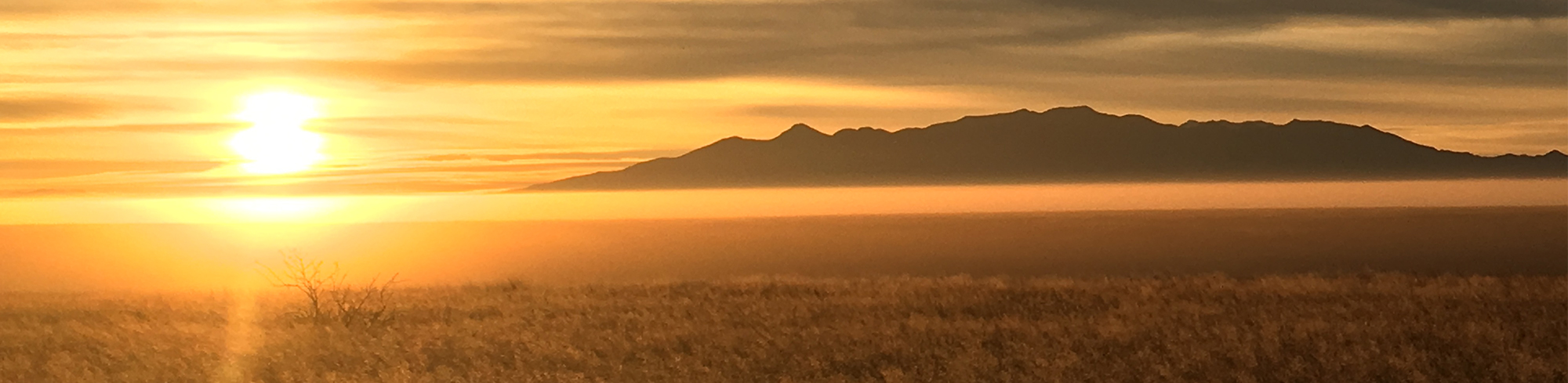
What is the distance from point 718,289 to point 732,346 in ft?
27.5

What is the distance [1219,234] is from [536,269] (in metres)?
52.6

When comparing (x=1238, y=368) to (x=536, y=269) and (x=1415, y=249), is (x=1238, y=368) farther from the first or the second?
(x=1415, y=249)

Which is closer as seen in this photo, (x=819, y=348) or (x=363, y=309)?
(x=819, y=348)

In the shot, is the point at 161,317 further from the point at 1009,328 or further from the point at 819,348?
the point at 1009,328

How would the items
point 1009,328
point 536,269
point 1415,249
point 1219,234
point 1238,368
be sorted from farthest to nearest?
point 1219,234 < point 1415,249 < point 536,269 < point 1009,328 < point 1238,368

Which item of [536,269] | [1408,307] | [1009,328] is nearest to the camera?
[1009,328]

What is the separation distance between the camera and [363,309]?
2188 centimetres

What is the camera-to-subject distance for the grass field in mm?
14750

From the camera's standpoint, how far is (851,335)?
1741 cm

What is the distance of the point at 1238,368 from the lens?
14664 mm

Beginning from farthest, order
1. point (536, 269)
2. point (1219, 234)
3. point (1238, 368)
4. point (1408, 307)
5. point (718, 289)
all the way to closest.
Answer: point (1219, 234) < point (536, 269) < point (718, 289) < point (1408, 307) < point (1238, 368)

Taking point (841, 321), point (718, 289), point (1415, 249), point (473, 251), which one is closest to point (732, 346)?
point (841, 321)

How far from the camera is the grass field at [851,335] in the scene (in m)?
14.8

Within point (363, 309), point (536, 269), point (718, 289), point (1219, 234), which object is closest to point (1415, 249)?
point (1219, 234)
